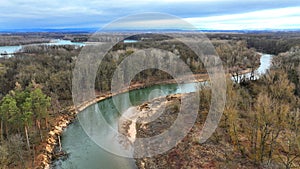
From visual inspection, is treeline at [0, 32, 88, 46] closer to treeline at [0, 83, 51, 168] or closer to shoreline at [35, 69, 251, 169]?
shoreline at [35, 69, 251, 169]

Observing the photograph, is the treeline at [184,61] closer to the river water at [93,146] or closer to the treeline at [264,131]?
the river water at [93,146]

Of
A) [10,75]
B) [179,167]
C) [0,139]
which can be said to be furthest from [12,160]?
[10,75]

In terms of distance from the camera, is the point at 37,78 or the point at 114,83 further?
the point at 114,83

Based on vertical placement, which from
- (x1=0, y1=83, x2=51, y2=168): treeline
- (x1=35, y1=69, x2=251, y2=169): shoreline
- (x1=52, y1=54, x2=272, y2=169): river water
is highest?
(x1=0, y1=83, x2=51, y2=168): treeline

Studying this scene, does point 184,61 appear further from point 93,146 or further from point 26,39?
point 26,39

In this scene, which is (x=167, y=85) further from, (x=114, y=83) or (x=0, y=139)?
(x=0, y=139)

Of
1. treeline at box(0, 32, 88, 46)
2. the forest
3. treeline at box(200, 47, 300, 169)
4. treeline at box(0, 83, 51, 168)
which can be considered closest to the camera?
treeline at box(200, 47, 300, 169)

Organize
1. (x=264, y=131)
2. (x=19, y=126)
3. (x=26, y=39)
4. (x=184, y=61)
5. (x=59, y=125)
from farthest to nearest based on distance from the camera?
(x=26, y=39) → (x=184, y=61) → (x=59, y=125) → (x=19, y=126) → (x=264, y=131)

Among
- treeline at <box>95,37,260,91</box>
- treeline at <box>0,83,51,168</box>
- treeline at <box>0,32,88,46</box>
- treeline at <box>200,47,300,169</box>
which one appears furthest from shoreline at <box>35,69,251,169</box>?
treeline at <box>0,32,88,46</box>

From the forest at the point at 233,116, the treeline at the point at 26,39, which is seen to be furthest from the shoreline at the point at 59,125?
the treeline at the point at 26,39

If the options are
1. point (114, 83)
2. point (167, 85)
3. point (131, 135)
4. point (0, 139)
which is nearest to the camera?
point (0, 139)

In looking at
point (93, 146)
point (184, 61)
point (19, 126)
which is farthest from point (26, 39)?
point (93, 146)
